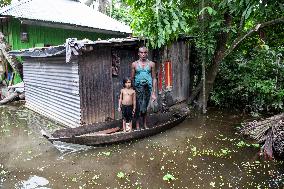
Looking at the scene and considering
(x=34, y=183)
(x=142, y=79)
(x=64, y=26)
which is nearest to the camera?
(x=34, y=183)

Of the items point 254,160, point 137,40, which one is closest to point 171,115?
point 137,40

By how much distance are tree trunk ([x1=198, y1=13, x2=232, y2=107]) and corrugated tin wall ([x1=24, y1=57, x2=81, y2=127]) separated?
4969mm

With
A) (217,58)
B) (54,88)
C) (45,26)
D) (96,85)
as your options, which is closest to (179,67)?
(217,58)

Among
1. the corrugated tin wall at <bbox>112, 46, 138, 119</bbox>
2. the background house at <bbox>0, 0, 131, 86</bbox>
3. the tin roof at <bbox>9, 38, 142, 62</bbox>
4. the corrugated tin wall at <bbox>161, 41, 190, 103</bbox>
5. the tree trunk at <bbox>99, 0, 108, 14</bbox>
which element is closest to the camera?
the tin roof at <bbox>9, 38, 142, 62</bbox>

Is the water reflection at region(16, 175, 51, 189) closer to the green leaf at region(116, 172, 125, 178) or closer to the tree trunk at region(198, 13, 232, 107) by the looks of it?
the green leaf at region(116, 172, 125, 178)

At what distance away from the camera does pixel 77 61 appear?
28.3 feet

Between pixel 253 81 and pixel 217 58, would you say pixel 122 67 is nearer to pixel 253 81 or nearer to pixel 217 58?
pixel 217 58

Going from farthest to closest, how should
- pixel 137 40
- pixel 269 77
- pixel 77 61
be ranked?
1. pixel 269 77
2. pixel 137 40
3. pixel 77 61

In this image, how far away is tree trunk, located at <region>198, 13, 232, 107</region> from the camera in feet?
34.6

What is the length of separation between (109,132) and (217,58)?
4945mm

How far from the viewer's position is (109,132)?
859 centimetres

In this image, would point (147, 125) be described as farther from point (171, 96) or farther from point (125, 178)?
point (125, 178)

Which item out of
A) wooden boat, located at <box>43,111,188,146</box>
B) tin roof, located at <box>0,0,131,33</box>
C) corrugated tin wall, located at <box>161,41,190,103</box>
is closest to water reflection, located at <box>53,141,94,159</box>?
wooden boat, located at <box>43,111,188,146</box>

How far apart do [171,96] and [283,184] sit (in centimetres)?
618
